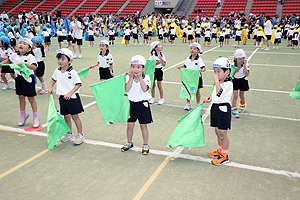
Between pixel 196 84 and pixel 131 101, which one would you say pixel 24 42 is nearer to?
pixel 131 101

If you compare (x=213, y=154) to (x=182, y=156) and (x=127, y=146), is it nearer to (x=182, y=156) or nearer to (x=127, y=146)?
(x=182, y=156)

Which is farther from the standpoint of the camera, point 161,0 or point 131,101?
point 161,0

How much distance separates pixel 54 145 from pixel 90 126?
4.05 ft

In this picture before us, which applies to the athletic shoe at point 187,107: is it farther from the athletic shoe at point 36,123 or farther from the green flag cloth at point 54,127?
the athletic shoe at point 36,123

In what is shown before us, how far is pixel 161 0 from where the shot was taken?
41.3m

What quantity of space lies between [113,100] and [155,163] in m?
1.40

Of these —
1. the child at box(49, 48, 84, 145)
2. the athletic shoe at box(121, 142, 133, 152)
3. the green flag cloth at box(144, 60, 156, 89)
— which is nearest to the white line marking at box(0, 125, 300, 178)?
the athletic shoe at box(121, 142, 133, 152)

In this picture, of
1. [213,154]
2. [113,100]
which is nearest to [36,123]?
[113,100]

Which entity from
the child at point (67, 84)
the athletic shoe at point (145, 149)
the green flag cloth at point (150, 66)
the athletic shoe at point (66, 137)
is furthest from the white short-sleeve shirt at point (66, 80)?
the green flag cloth at point (150, 66)

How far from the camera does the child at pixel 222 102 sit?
426 centimetres

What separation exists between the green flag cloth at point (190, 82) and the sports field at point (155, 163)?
1.88 ft

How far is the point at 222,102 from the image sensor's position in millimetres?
4383

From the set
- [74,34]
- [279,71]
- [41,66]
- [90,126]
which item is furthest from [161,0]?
[90,126]

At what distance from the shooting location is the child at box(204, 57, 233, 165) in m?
4.26
